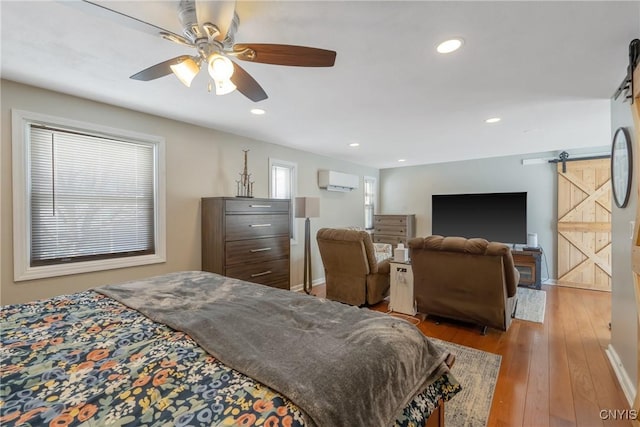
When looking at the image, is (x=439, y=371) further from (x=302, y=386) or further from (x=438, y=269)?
(x=438, y=269)

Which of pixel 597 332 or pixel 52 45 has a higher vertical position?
pixel 52 45

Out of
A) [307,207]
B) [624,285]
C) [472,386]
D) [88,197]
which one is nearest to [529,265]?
[624,285]

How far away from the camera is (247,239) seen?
3.40 metres

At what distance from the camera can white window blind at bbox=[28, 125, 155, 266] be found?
2.43 metres

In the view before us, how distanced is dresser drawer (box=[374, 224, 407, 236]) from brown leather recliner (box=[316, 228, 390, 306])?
8.17ft

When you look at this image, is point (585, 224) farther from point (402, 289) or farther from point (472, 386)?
point (472, 386)

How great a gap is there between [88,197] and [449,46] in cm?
327

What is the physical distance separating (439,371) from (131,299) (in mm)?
1795

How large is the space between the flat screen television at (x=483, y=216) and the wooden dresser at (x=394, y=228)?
550 millimetres

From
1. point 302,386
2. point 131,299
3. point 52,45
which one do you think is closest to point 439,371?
point 302,386

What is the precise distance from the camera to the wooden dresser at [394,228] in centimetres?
621

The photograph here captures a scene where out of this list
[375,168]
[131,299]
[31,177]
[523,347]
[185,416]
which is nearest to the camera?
[185,416]

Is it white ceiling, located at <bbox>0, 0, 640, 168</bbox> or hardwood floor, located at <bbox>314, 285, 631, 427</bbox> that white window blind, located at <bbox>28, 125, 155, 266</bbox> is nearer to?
white ceiling, located at <bbox>0, 0, 640, 168</bbox>

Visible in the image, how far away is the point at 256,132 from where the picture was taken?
12.3ft
